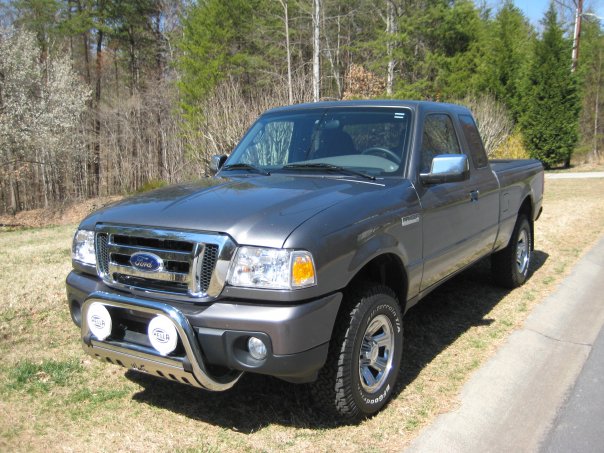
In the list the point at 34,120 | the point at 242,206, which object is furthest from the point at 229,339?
the point at 34,120

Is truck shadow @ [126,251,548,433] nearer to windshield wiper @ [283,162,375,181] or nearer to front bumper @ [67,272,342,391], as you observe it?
front bumper @ [67,272,342,391]

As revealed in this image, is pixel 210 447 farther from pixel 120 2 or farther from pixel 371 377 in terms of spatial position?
pixel 120 2

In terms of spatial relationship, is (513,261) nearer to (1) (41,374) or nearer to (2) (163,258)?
(2) (163,258)

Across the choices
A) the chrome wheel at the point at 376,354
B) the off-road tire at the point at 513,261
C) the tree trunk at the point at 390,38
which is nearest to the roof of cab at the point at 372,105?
the chrome wheel at the point at 376,354

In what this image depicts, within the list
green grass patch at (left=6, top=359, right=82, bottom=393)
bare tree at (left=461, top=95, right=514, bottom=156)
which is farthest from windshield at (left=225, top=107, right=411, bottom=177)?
bare tree at (left=461, top=95, right=514, bottom=156)

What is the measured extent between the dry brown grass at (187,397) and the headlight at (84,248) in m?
0.96

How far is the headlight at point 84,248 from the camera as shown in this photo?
343cm

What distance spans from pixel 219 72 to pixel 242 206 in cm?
2891

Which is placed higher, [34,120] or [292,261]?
[34,120]

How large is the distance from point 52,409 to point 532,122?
2677 cm

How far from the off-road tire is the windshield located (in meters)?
2.69

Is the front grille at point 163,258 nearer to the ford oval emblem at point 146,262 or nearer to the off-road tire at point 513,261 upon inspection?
the ford oval emblem at point 146,262

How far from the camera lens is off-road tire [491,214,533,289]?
6211mm

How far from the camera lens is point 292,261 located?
281 cm
